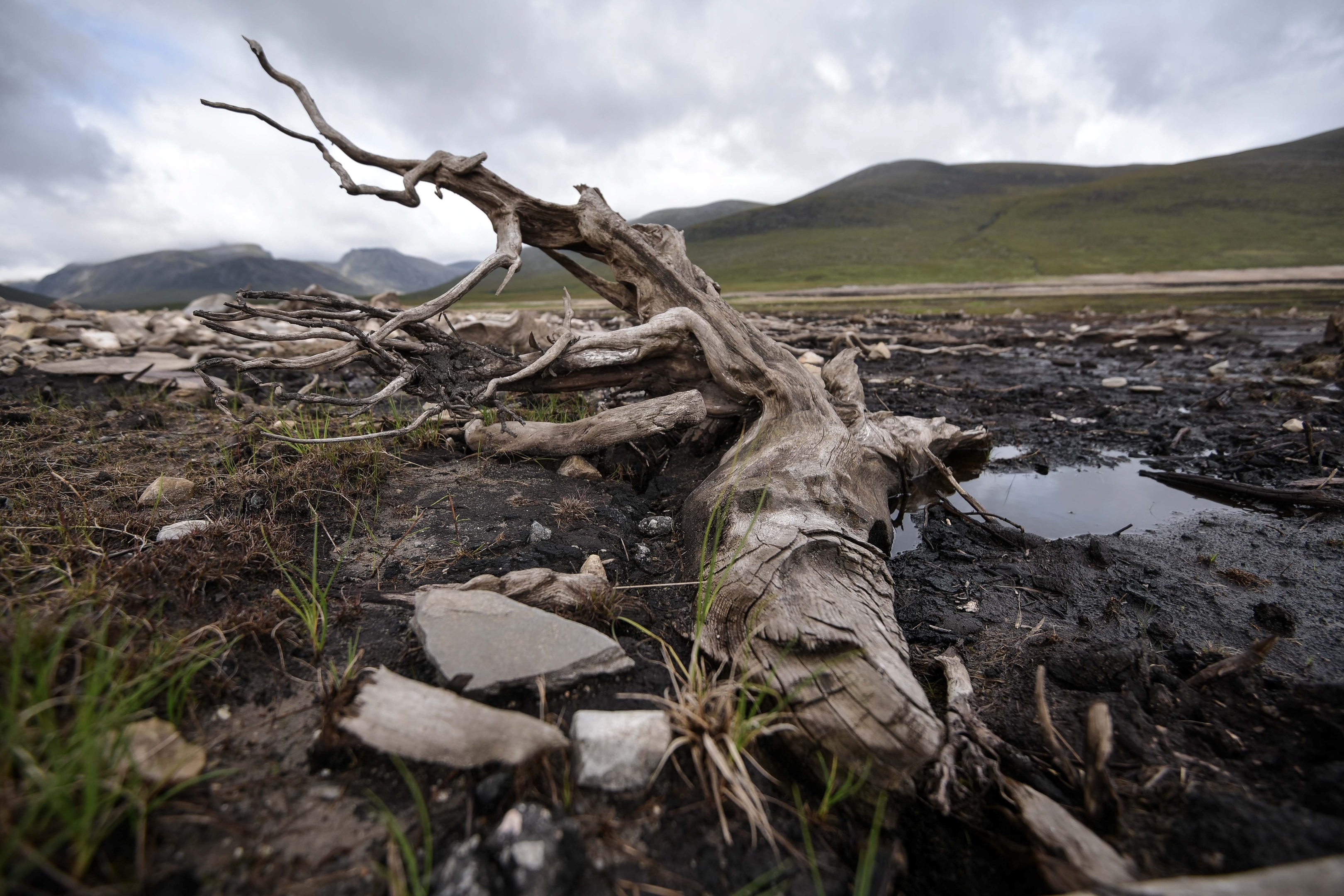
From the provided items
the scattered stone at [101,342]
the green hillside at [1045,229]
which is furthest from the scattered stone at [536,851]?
the green hillside at [1045,229]

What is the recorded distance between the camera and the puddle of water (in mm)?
4629

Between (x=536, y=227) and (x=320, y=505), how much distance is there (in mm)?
3248

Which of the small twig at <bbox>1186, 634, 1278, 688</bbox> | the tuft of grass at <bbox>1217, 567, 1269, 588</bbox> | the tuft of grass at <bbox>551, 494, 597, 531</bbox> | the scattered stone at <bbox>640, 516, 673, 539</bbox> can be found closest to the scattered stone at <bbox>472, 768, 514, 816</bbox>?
Result: the tuft of grass at <bbox>551, 494, 597, 531</bbox>

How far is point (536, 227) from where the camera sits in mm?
5297

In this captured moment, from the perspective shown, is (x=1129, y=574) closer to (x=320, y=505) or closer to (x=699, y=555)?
(x=699, y=555)

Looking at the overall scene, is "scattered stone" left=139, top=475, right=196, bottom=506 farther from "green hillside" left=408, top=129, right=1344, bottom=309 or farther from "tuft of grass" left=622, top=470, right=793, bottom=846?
"green hillside" left=408, top=129, right=1344, bottom=309

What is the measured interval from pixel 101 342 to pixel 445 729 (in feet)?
39.5

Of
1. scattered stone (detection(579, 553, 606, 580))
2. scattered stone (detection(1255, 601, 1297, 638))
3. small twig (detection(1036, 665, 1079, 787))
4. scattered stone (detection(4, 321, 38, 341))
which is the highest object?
scattered stone (detection(4, 321, 38, 341))

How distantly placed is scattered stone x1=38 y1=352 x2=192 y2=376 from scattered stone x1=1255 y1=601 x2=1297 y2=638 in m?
11.6

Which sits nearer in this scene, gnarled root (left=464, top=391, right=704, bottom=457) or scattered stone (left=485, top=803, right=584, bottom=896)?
scattered stone (left=485, top=803, right=584, bottom=896)

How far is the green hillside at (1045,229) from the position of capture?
221 ft

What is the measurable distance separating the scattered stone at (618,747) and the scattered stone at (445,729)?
7 centimetres

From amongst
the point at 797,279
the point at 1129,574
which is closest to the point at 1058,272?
the point at 797,279

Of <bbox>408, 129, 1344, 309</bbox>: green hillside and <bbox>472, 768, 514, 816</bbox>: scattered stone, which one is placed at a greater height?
<bbox>408, 129, 1344, 309</bbox>: green hillside
